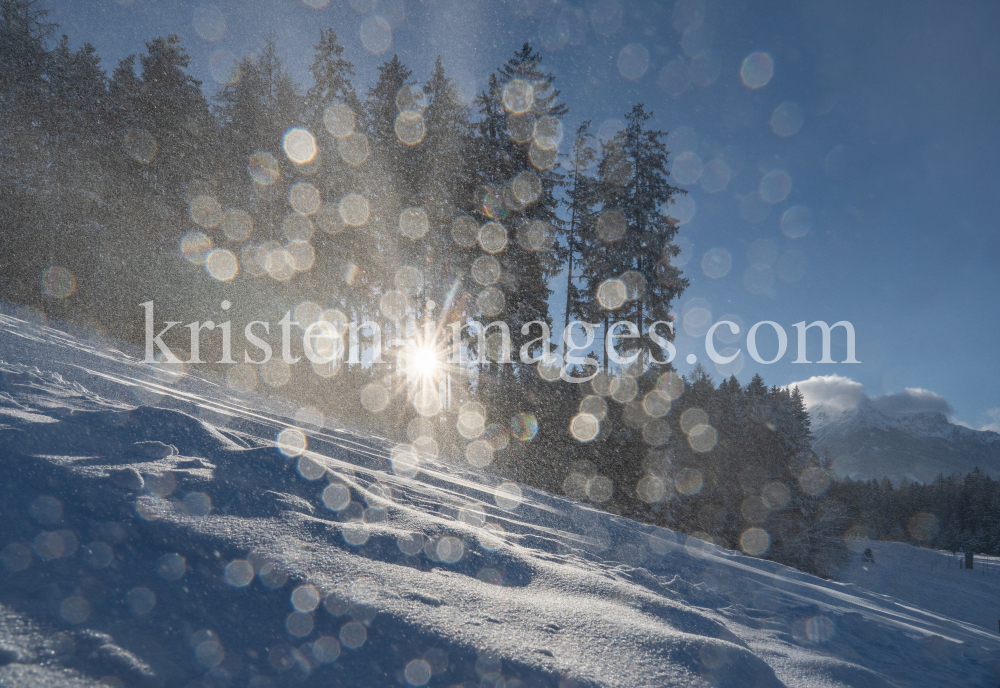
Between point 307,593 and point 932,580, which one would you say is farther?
point 932,580

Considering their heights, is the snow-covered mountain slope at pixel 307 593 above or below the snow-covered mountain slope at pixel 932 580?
above

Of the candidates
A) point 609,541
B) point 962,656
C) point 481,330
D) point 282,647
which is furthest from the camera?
point 481,330

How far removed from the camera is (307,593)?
1.32 metres

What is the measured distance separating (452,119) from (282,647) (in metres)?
18.9

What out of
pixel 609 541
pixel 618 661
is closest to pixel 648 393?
pixel 609 541

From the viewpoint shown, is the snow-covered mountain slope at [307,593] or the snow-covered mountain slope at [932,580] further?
the snow-covered mountain slope at [932,580]

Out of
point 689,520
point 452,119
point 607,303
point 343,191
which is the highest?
point 452,119

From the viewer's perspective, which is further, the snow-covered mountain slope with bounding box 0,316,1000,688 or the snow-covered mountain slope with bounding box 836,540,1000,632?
the snow-covered mountain slope with bounding box 836,540,1000,632

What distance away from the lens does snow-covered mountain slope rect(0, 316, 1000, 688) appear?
105 centimetres

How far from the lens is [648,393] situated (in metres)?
15.2

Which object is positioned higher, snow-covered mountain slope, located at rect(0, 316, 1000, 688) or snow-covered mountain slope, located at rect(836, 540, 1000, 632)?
snow-covered mountain slope, located at rect(0, 316, 1000, 688)

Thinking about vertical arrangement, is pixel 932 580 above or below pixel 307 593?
below

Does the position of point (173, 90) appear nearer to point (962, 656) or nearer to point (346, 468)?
point (346, 468)

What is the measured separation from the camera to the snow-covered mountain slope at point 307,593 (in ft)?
3.43
